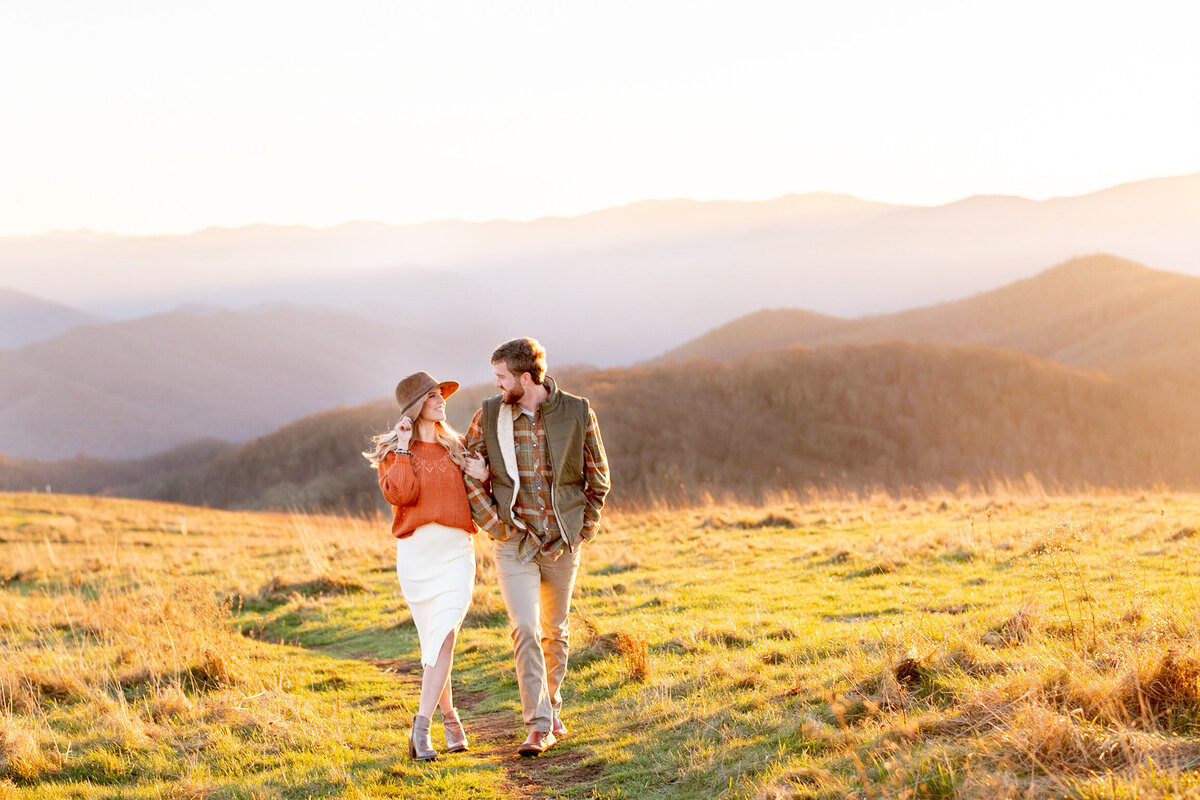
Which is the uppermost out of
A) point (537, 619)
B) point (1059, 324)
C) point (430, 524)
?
point (430, 524)

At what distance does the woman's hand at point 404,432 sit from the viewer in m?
5.59

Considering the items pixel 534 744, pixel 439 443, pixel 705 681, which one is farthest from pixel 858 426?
pixel 439 443

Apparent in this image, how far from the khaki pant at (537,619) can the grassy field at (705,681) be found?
51cm

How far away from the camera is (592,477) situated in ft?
19.5

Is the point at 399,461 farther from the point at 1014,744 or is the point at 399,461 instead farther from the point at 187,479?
the point at 187,479

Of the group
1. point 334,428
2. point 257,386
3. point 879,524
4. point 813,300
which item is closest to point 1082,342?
point 334,428

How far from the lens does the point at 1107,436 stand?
45156 millimetres

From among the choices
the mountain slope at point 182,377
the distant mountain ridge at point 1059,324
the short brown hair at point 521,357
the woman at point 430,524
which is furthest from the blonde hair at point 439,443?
the mountain slope at point 182,377

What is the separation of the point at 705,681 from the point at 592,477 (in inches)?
A: 84.4

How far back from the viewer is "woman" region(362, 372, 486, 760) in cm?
566

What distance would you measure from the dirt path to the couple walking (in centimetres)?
40

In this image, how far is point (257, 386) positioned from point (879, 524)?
182m

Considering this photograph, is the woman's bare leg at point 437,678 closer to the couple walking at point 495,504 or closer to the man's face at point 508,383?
the couple walking at point 495,504

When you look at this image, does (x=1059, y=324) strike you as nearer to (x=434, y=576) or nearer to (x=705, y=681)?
(x=705, y=681)
